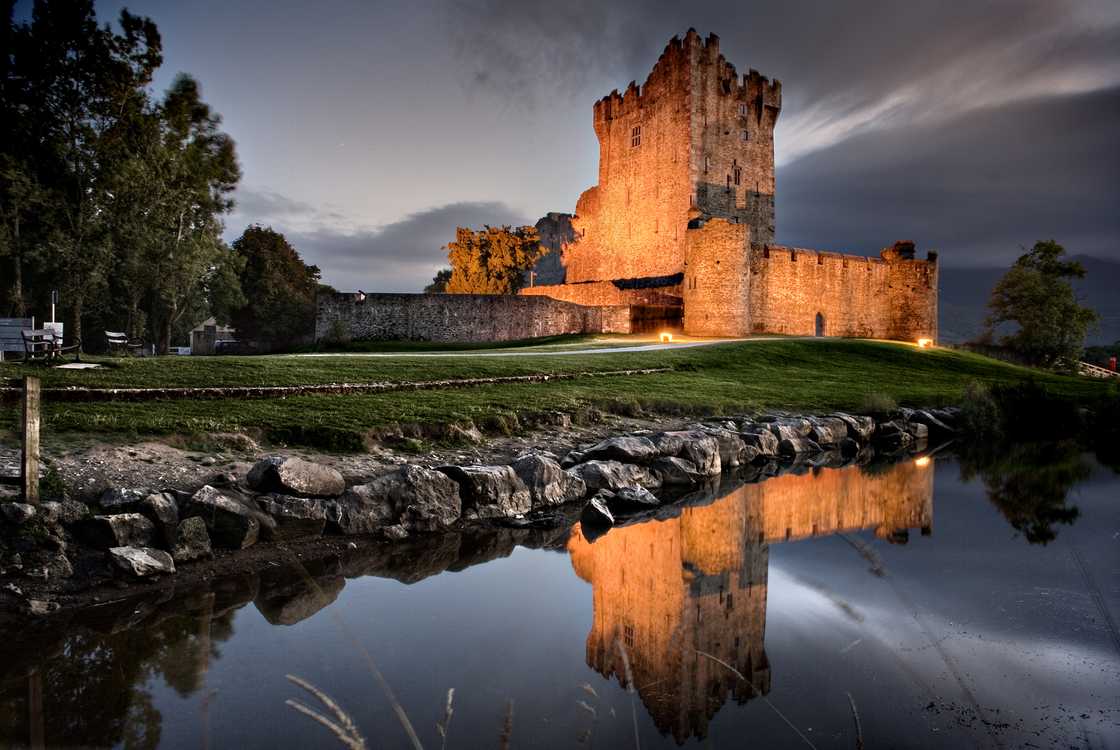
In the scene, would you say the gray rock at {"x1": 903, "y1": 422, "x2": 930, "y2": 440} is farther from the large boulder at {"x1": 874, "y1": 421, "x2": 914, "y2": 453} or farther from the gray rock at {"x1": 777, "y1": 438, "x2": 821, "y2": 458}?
the gray rock at {"x1": 777, "y1": 438, "x2": 821, "y2": 458}

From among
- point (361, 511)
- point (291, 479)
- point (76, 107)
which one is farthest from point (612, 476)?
point (76, 107)

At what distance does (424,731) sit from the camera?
13.0 ft

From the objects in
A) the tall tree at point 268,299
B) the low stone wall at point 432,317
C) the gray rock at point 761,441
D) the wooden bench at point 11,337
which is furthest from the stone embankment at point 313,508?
the tall tree at point 268,299

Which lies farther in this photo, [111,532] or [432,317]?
[432,317]

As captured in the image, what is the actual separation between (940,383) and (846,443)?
40.3 feet

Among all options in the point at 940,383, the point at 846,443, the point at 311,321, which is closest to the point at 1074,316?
the point at 940,383

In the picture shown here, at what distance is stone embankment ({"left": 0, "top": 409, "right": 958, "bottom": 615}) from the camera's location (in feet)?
19.5

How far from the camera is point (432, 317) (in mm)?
34000

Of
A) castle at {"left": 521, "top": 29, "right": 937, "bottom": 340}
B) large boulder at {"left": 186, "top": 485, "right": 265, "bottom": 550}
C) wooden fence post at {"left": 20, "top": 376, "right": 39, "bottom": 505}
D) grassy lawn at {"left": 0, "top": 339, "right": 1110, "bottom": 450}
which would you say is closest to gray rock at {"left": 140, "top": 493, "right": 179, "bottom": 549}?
large boulder at {"left": 186, "top": 485, "right": 265, "bottom": 550}

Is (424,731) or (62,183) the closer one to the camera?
(424,731)

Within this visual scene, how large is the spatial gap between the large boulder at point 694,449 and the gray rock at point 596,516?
9.00 feet

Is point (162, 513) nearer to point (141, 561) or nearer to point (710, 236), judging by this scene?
point (141, 561)

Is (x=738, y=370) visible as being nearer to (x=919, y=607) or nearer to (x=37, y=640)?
(x=919, y=607)

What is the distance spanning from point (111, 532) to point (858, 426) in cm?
1467
